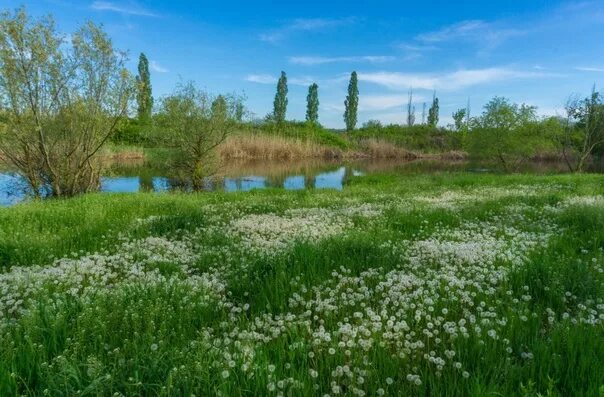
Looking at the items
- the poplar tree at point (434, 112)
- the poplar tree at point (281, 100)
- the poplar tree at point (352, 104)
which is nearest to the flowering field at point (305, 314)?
the poplar tree at point (281, 100)

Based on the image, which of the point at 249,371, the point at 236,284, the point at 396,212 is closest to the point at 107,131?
the point at 396,212

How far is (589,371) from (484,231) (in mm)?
5587

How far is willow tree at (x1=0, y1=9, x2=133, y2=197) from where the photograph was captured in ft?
52.3

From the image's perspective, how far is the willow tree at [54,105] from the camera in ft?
52.3

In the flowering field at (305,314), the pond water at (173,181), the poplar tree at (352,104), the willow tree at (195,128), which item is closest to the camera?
the flowering field at (305,314)

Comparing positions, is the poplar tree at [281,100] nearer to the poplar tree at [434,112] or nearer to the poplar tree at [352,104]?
the poplar tree at [352,104]

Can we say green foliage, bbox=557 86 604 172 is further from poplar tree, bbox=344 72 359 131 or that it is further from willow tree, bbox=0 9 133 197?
poplar tree, bbox=344 72 359 131

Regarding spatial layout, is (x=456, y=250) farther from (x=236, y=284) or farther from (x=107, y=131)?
(x=107, y=131)

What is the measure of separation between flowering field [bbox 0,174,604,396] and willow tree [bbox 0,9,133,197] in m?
10.5

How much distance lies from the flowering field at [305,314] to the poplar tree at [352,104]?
109398mm

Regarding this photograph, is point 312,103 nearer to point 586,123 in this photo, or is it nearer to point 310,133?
point 310,133

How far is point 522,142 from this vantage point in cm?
4012

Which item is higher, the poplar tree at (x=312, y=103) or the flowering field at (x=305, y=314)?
the poplar tree at (x=312, y=103)

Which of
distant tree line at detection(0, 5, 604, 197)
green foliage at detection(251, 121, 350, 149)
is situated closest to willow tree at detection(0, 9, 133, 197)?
distant tree line at detection(0, 5, 604, 197)
